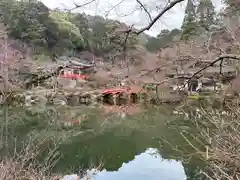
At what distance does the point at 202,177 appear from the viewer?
208 inches

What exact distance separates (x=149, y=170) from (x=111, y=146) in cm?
197

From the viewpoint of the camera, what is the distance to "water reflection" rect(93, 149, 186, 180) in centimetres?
598

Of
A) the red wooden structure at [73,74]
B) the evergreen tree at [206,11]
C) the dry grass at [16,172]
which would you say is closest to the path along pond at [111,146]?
the dry grass at [16,172]

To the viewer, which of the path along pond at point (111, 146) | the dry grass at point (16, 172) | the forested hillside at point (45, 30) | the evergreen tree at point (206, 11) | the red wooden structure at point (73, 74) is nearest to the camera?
the evergreen tree at point (206, 11)

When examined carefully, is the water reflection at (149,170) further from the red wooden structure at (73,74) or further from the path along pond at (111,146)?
the red wooden structure at (73,74)

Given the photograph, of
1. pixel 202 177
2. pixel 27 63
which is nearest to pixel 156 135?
pixel 202 177

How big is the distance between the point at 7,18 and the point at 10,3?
1281mm

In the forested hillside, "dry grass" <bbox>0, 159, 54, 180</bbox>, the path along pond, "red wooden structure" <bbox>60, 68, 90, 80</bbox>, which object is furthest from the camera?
"red wooden structure" <bbox>60, 68, 90, 80</bbox>

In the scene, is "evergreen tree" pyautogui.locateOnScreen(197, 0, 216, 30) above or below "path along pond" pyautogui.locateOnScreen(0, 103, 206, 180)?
above

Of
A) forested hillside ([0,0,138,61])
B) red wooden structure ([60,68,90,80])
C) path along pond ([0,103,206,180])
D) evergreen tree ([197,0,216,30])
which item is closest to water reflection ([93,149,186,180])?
path along pond ([0,103,206,180])

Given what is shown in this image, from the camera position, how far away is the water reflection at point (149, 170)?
598cm

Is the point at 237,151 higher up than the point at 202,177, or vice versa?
the point at 237,151

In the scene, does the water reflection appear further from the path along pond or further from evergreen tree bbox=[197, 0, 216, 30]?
evergreen tree bbox=[197, 0, 216, 30]

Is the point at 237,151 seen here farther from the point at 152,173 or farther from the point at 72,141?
the point at 72,141
